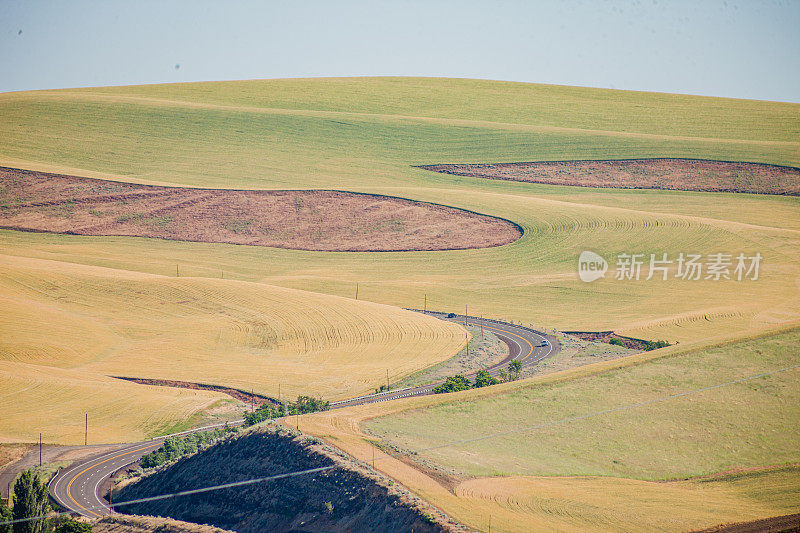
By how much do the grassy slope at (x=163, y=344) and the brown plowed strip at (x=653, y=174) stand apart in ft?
181

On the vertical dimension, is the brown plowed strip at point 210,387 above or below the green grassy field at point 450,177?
below

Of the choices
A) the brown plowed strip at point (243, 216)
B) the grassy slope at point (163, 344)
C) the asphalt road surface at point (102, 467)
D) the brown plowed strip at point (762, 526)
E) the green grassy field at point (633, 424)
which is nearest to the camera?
the brown plowed strip at point (762, 526)

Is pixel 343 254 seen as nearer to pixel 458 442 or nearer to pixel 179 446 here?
pixel 179 446

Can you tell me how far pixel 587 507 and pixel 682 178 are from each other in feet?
324

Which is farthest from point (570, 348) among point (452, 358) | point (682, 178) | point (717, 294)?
point (682, 178)

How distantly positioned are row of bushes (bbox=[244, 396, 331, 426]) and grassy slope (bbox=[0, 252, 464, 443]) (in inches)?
154

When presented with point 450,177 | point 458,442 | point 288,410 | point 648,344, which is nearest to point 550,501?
point 458,442

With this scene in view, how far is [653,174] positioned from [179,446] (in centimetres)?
9588

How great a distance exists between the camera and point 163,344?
217 ft

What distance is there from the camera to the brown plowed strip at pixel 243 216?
337ft

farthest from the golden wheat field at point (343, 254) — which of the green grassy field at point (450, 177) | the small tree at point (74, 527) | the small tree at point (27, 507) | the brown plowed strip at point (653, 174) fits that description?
the small tree at point (27, 507)

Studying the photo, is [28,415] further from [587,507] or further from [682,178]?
[682,178]

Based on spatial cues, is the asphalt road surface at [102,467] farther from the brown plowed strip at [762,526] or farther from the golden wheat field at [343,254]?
the brown plowed strip at [762,526]

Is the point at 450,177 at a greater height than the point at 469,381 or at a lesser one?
greater
